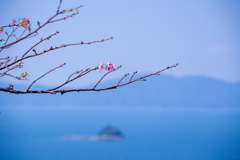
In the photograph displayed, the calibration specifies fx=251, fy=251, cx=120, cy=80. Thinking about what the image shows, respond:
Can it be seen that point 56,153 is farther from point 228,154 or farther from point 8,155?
point 228,154

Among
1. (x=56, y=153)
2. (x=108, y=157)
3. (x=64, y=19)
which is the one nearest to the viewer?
(x=64, y=19)

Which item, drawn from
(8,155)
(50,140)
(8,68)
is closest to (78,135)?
(50,140)

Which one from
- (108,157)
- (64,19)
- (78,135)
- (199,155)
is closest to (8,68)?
(64,19)

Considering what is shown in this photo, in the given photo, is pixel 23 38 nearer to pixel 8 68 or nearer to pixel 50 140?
pixel 8 68

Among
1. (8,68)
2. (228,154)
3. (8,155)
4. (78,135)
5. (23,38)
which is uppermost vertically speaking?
(78,135)

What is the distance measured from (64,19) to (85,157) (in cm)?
9185

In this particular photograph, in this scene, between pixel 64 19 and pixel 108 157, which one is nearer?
pixel 64 19

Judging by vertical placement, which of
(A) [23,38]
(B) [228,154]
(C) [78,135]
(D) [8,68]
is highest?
(C) [78,135]

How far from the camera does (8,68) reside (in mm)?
2703

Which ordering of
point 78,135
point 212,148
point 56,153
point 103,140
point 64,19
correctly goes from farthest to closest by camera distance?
point 78,135 < point 103,140 < point 212,148 < point 56,153 < point 64,19

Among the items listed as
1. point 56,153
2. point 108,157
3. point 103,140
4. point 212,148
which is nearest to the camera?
point 108,157

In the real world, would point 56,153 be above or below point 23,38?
above

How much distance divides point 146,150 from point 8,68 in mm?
100018

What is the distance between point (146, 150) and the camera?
3863 inches
